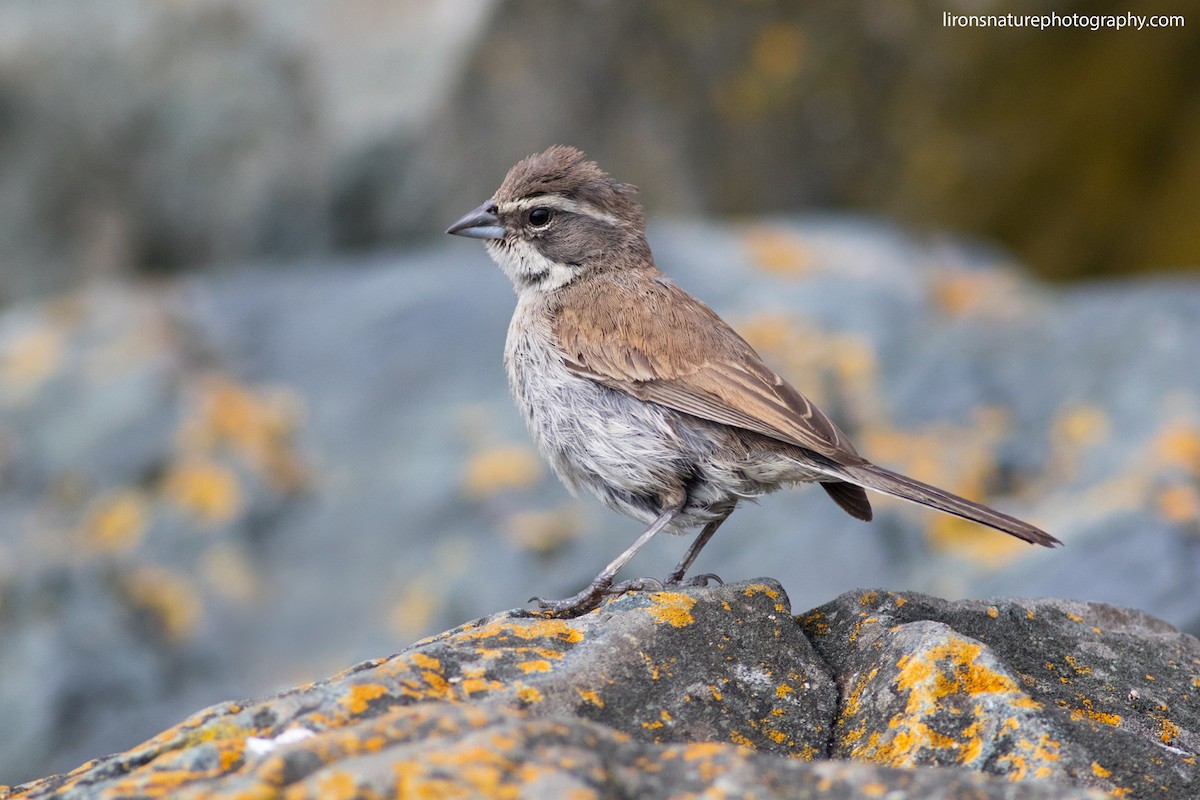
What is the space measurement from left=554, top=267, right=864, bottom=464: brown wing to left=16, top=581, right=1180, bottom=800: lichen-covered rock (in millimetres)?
1086

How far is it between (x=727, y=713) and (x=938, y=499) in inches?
57.4

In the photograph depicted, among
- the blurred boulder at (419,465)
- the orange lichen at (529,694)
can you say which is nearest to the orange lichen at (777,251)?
the blurred boulder at (419,465)

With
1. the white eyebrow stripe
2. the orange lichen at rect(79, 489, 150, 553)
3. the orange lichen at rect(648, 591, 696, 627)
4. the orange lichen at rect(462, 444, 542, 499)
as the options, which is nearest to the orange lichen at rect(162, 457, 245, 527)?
the orange lichen at rect(79, 489, 150, 553)

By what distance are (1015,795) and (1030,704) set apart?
2.62 ft

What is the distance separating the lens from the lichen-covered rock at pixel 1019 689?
3.37 m

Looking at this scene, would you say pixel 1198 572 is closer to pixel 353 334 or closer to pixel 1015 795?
pixel 1015 795

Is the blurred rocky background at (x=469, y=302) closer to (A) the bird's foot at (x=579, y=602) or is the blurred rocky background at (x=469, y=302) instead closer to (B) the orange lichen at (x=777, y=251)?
(B) the orange lichen at (x=777, y=251)

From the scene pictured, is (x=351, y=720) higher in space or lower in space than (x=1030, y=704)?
higher

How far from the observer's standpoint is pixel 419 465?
821cm

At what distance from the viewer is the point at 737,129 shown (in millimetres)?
11641

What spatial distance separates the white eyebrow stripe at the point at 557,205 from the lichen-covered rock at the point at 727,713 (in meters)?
2.61

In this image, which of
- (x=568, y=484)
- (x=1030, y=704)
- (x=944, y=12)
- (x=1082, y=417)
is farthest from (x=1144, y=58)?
(x=1030, y=704)

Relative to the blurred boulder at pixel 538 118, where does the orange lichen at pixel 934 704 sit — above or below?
below

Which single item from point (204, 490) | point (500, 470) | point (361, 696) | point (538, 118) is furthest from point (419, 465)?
point (361, 696)
